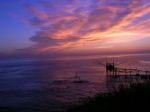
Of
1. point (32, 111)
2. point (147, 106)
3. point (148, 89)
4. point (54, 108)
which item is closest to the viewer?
point (147, 106)

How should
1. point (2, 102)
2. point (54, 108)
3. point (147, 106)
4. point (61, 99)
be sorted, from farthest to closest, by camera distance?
point (61, 99)
point (2, 102)
point (54, 108)
point (147, 106)

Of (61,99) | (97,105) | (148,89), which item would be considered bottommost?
(61,99)

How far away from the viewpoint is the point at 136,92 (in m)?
Result: 13.3

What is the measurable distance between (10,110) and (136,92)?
73.3 feet

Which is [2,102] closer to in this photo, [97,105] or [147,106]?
[97,105]

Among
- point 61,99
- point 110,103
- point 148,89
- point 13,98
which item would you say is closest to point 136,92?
point 148,89

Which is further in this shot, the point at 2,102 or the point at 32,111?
the point at 2,102

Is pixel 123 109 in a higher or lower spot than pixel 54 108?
higher

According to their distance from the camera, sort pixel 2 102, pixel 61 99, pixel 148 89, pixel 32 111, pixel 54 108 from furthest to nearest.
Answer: pixel 61 99, pixel 2 102, pixel 54 108, pixel 32 111, pixel 148 89

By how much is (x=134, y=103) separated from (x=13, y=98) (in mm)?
33729

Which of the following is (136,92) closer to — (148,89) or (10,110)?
(148,89)

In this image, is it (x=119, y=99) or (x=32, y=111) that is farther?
(x=32, y=111)

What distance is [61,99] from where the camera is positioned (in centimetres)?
4162

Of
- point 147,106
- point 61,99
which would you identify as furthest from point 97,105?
point 61,99
